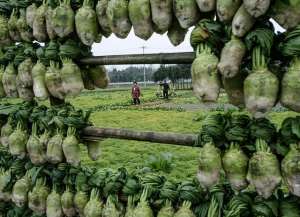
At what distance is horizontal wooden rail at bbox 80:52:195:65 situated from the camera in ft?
7.26

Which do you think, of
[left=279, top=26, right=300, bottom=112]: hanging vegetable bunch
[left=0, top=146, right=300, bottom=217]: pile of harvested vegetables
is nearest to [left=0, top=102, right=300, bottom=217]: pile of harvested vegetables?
[left=0, top=146, right=300, bottom=217]: pile of harvested vegetables

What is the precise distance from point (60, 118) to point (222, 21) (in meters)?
A: 1.39

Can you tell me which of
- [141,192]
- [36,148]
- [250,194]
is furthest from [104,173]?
[250,194]

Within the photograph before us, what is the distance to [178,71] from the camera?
1742 inches

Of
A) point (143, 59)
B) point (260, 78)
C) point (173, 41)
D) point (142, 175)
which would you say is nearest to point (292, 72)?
point (260, 78)

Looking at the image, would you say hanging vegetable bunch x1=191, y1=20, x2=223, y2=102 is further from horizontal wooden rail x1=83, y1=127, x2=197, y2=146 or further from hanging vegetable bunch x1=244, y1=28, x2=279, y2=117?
horizontal wooden rail x1=83, y1=127, x2=197, y2=146

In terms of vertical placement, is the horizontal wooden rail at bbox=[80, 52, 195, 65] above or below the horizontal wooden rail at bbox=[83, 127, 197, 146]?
above

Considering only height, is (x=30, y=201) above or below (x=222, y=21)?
below

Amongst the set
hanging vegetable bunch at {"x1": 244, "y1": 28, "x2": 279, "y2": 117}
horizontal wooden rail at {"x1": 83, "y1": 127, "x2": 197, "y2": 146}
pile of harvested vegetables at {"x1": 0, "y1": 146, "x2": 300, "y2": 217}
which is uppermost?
hanging vegetable bunch at {"x1": 244, "y1": 28, "x2": 279, "y2": 117}

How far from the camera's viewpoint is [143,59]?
97.6 inches

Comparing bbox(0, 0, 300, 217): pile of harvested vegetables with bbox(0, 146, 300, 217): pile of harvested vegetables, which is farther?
bbox(0, 146, 300, 217): pile of harvested vegetables

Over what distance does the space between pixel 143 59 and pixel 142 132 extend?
0.43m

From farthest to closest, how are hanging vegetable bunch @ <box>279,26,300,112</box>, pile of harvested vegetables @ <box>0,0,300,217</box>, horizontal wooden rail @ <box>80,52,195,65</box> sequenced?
horizontal wooden rail @ <box>80,52,195,65</box> → pile of harvested vegetables @ <box>0,0,300,217</box> → hanging vegetable bunch @ <box>279,26,300,112</box>

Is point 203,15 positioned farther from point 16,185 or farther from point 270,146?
point 16,185
